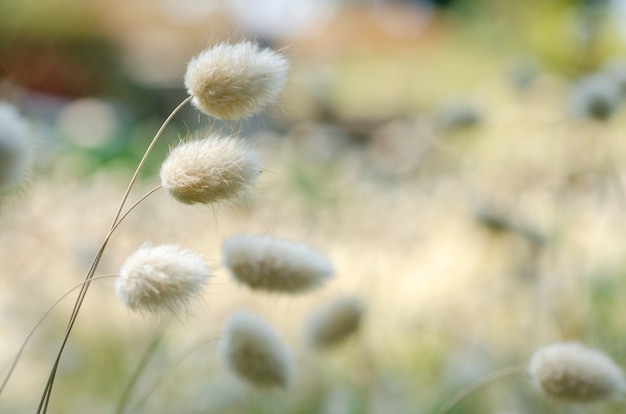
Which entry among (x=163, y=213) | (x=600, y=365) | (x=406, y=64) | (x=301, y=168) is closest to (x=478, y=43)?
(x=406, y=64)

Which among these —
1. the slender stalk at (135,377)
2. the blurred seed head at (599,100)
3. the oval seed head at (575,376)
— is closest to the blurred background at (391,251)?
the blurred seed head at (599,100)

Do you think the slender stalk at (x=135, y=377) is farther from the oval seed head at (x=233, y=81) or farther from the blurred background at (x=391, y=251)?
the oval seed head at (x=233, y=81)


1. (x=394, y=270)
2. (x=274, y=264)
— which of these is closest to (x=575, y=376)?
(x=274, y=264)

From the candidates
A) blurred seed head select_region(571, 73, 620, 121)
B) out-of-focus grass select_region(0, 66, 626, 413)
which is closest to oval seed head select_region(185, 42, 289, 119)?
out-of-focus grass select_region(0, 66, 626, 413)

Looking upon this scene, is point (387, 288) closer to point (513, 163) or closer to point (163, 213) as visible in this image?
point (513, 163)

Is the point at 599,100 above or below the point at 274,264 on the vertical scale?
above

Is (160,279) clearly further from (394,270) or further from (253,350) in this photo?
(394,270)

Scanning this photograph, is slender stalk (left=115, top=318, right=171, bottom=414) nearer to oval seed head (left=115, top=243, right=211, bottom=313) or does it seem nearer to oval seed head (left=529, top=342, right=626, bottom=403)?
oval seed head (left=115, top=243, right=211, bottom=313)
